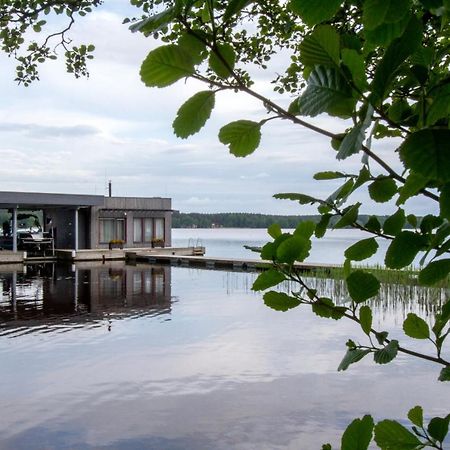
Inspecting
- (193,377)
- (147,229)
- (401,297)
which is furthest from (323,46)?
(147,229)

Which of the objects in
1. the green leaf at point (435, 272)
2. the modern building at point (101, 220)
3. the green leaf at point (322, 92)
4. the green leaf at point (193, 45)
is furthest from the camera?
the modern building at point (101, 220)

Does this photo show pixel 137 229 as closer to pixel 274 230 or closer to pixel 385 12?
pixel 274 230

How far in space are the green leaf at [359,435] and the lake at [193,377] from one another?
5.18 metres

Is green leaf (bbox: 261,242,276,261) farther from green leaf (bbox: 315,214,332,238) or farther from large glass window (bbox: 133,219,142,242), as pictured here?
large glass window (bbox: 133,219,142,242)

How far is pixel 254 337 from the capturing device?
10.6m

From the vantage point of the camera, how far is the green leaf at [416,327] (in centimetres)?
92

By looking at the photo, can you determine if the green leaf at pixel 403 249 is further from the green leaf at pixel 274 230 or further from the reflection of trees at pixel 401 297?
the reflection of trees at pixel 401 297

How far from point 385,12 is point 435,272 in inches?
17.5

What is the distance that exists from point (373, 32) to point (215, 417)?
20.6ft

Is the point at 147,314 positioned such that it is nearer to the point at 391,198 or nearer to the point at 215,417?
the point at 215,417

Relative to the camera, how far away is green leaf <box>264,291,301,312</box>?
89 cm

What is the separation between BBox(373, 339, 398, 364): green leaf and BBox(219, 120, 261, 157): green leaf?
34 centimetres

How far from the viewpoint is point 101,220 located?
109ft

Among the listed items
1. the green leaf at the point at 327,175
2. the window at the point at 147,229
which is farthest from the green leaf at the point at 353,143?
the window at the point at 147,229
